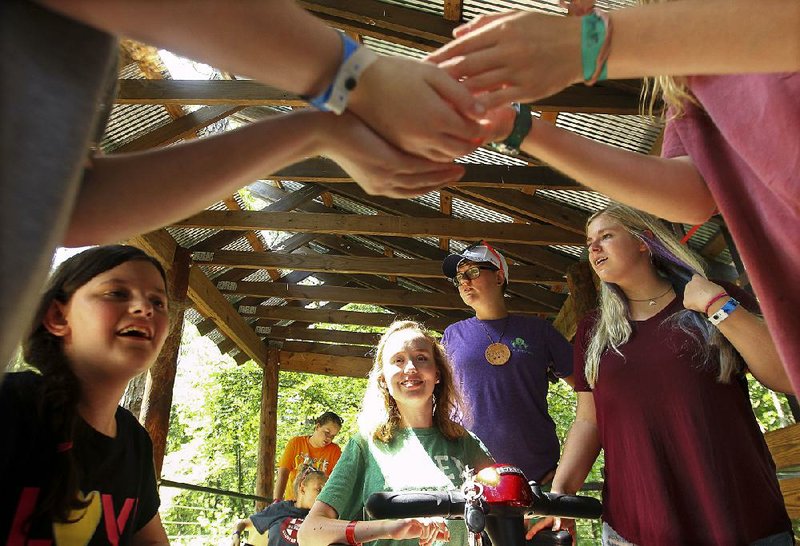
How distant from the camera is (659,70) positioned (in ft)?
2.78

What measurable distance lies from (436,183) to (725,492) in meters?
1.18

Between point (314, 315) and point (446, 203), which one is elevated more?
point (314, 315)

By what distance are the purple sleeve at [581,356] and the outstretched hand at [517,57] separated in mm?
1311

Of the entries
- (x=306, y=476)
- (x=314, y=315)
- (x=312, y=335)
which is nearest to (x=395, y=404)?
(x=306, y=476)

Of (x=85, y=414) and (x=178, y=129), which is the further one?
(x=178, y=129)

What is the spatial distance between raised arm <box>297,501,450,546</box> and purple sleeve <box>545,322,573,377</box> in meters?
1.29

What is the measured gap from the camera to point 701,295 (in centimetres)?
171

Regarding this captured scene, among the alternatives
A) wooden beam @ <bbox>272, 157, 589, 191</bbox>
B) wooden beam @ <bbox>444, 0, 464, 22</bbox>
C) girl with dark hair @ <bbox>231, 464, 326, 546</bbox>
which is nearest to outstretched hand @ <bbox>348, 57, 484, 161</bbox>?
wooden beam @ <bbox>444, 0, 464, 22</bbox>

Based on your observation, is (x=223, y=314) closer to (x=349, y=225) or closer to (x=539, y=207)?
(x=349, y=225)

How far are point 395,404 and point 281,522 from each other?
9.87 feet

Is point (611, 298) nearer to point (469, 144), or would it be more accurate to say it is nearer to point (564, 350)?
point (564, 350)

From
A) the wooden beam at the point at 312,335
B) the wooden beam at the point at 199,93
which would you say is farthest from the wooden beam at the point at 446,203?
the wooden beam at the point at 312,335

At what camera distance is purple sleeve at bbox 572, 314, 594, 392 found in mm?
2064

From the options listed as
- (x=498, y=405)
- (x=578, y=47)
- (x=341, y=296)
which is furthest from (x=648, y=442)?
(x=341, y=296)
